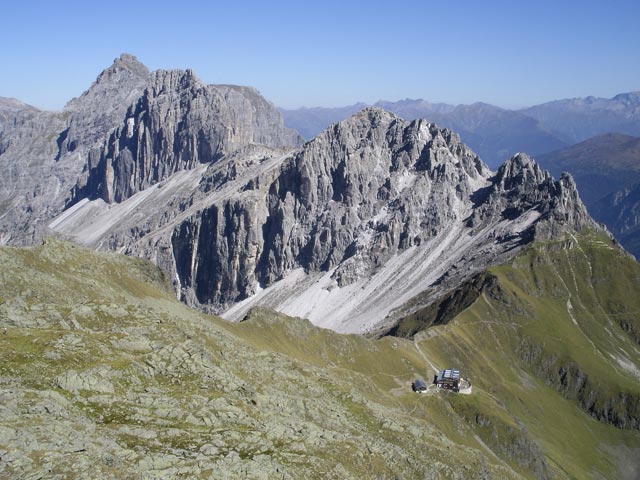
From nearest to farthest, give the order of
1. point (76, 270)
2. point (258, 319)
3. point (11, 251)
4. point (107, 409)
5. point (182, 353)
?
point (107, 409), point (182, 353), point (11, 251), point (76, 270), point (258, 319)

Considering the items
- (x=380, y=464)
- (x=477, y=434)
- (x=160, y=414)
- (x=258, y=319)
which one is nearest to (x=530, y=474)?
(x=477, y=434)

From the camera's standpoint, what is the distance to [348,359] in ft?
539

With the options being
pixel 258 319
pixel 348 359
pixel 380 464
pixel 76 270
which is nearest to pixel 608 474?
pixel 348 359

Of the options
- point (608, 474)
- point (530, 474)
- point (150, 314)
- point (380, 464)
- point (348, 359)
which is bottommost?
point (608, 474)

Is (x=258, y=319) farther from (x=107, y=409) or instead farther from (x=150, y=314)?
(x=107, y=409)

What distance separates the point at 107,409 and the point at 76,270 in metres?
67.1

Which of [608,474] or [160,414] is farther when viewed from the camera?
[608,474]

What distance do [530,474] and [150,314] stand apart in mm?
105357

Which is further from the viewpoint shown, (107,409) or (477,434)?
(477,434)

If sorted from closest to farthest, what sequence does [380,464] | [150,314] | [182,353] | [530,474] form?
[380,464]
[182,353]
[150,314]
[530,474]

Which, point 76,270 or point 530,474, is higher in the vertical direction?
point 76,270

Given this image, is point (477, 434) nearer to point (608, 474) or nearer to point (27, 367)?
point (608, 474)

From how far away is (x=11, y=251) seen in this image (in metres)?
100

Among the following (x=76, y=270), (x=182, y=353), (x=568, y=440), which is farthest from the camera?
(x=568, y=440)
